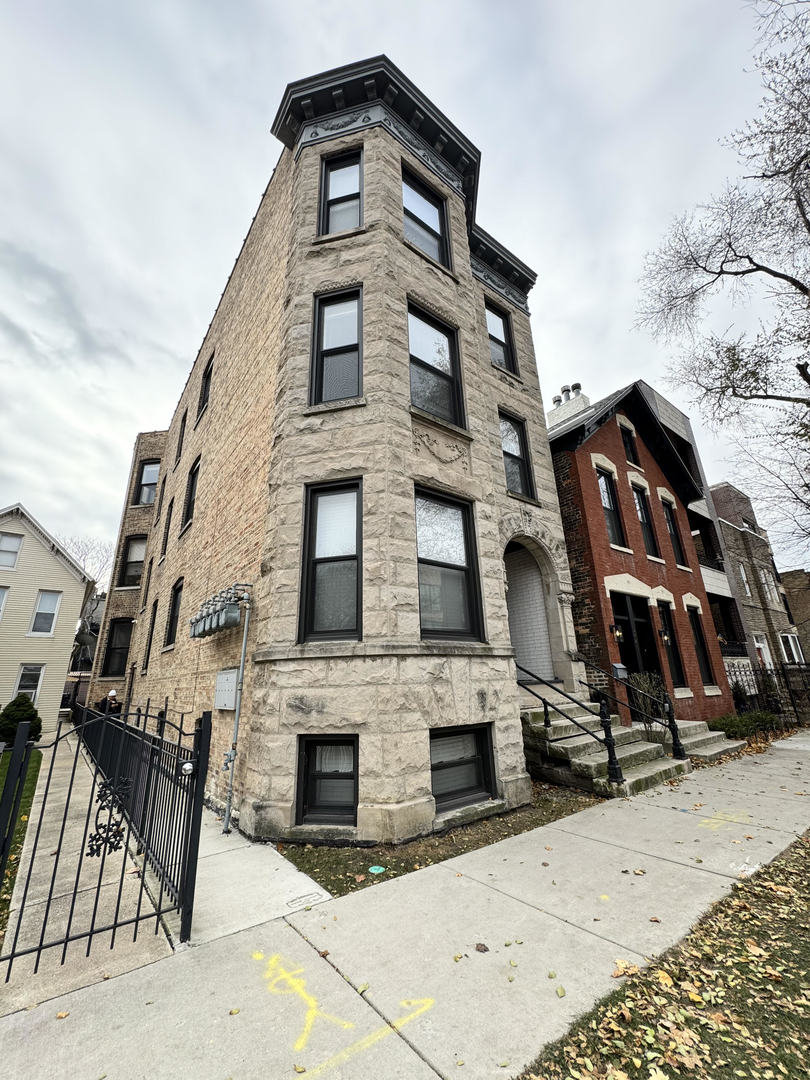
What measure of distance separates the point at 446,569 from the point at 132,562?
19.6 metres

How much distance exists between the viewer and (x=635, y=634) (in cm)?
1129

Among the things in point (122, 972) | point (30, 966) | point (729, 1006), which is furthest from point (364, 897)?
point (729, 1006)

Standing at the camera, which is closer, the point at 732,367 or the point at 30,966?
the point at 30,966

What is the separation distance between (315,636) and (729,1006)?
4.78 meters

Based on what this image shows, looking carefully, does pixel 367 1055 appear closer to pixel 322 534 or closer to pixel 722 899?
pixel 722 899

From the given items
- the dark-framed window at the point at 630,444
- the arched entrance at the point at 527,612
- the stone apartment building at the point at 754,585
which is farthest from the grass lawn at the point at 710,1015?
the stone apartment building at the point at 754,585

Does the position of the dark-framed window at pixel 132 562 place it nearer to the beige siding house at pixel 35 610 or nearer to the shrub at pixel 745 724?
the beige siding house at pixel 35 610

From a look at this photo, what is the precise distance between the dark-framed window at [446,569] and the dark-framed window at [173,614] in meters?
7.56

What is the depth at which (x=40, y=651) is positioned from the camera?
21.3 m

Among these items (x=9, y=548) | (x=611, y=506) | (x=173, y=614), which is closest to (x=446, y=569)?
(x=611, y=506)

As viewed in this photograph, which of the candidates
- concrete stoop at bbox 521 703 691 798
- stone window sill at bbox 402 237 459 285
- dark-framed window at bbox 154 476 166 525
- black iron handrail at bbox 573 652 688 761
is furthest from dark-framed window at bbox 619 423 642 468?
dark-framed window at bbox 154 476 166 525

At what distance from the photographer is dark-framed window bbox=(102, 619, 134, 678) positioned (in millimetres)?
19453

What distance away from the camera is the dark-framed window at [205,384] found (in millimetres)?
13062

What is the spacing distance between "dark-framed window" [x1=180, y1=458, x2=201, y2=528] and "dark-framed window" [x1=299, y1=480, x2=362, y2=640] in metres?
7.15
